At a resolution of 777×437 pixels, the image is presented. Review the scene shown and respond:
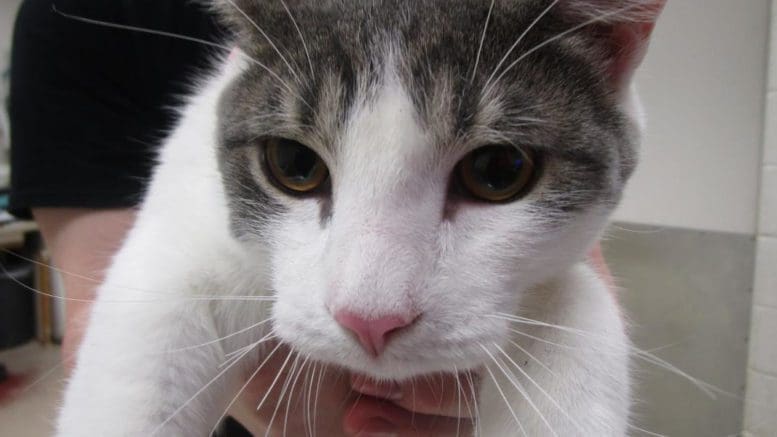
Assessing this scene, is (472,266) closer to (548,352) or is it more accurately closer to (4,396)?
(548,352)

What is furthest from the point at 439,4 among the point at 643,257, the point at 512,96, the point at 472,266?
the point at 643,257

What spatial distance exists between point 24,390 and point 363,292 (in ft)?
9.19

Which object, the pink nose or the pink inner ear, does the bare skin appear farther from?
the pink inner ear

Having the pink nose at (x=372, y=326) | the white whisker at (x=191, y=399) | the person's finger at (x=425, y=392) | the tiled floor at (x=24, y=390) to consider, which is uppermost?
the pink nose at (x=372, y=326)

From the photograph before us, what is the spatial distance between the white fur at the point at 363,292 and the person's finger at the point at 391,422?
0.60 ft

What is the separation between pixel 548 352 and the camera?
0.70 meters

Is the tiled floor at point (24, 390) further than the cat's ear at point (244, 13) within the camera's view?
Yes

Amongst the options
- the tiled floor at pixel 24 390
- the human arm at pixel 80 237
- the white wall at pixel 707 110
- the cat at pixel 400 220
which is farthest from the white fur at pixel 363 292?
the tiled floor at pixel 24 390

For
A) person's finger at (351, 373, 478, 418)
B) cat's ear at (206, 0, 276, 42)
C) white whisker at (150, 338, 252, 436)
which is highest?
cat's ear at (206, 0, 276, 42)

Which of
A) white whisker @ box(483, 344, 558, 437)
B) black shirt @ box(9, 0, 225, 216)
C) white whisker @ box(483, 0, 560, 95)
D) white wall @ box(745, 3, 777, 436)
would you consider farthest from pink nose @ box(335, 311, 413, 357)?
white wall @ box(745, 3, 777, 436)

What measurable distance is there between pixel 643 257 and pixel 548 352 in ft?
4.58

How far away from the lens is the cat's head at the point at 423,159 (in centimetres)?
55

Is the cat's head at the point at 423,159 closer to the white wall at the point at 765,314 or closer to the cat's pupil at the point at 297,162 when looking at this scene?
the cat's pupil at the point at 297,162

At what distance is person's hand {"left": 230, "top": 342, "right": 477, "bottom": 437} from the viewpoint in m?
0.83
